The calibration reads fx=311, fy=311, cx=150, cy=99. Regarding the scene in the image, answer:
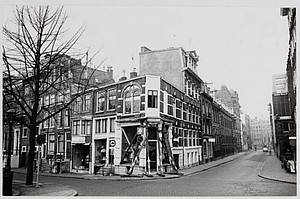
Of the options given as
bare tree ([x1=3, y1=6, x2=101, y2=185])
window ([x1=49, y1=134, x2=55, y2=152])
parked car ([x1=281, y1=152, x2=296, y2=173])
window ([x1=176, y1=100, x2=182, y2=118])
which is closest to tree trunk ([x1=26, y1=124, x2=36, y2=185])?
bare tree ([x1=3, y1=6, x2=101, y2=185])

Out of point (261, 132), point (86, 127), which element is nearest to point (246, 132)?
point (261, 132)

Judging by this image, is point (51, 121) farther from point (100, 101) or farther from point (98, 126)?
point (98, 126)

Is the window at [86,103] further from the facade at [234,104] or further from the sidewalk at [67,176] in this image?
the facade at [234,104]

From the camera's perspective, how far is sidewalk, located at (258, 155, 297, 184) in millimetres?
5140

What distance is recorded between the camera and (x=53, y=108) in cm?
588

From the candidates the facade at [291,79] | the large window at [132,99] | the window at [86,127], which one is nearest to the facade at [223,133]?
the facade at [291,79]

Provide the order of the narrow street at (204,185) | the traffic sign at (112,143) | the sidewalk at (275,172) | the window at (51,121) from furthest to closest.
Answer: the traffic sign at (112,143) < the window at (51,121) < the sidewalk at (275,172) < the narrow street at (204,185)

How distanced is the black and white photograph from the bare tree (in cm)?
2

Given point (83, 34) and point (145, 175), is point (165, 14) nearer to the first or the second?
point (83, 34)

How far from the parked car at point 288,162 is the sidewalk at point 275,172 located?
7 cm

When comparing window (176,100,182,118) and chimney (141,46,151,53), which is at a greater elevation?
chimney (141,46,151,53)

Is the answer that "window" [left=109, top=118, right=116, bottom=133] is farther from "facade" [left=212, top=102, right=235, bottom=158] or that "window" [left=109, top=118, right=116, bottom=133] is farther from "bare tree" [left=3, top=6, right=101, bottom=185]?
"facade" [left=212, top=102, right=235, bottom=158]

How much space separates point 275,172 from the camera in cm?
562

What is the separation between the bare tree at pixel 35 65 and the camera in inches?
207
